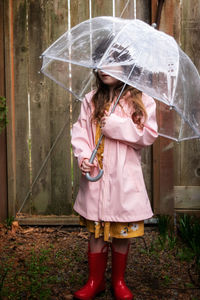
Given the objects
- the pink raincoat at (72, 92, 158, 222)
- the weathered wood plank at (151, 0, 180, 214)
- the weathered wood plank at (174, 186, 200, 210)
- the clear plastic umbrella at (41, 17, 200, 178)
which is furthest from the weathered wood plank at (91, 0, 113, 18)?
the weathered wood plank at (174, 186, 200, 210)

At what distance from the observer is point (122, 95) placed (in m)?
2.09

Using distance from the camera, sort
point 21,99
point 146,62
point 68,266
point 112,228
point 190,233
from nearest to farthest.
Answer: point 146,62 < point 112,228 < point 68,266 < point 190,233 < point 21,99

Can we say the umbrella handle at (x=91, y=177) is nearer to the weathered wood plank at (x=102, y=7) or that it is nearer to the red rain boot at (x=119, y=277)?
the red rain boot at (x=119, y=277)

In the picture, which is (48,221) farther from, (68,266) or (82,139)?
(82,139)

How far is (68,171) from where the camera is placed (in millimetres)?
3301

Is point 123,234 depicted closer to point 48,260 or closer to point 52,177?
point 48,260

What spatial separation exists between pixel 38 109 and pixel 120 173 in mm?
1527

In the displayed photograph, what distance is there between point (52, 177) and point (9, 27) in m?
1.41

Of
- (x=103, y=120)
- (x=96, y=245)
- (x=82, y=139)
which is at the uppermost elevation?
(x=103, y=120)

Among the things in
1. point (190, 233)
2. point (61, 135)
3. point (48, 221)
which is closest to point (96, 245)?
point (190, 233)

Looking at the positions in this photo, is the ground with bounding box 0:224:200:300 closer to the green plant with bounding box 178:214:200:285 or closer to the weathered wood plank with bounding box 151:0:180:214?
the green plant with bounding box 178:214:200:285

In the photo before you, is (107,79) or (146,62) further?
(107,79)

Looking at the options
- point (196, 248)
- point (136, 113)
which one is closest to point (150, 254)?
point (196, 248)

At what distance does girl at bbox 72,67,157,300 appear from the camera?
2.00 meters
